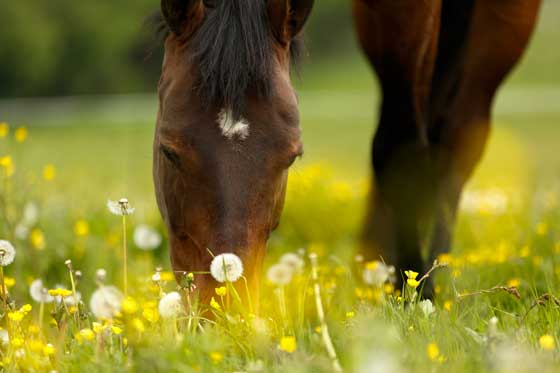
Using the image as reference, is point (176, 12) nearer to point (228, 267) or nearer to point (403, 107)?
point (228, 267)

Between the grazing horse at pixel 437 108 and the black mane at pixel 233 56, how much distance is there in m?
1.32

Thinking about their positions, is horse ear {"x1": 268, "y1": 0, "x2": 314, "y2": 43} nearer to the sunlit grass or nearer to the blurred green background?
the sunlit grass

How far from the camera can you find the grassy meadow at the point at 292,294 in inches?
84.0

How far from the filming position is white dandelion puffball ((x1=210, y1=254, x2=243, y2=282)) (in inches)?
97.8

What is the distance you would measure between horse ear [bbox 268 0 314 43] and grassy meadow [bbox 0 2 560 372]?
13.2 inches

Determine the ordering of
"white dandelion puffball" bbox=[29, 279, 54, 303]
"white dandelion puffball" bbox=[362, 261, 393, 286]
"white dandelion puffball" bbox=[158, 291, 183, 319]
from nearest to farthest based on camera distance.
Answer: "white dandelion puffball" bbox=[158, 291, 183, 319]
"white dandelion puffball" bbox=[29, 279, 54, 303]
"white dandelion puffball" bbox=[362, 261, 393, 286]

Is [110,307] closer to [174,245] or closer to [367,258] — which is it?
[174,245]

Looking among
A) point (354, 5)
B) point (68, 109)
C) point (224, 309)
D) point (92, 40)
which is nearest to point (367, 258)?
point (354, 5)

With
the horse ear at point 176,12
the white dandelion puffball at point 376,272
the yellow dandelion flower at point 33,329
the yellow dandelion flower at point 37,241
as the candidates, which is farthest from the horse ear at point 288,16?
the yellow dandelion flower at point 37,241

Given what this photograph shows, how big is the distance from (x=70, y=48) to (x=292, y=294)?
36.1 m

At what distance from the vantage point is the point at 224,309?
260cm

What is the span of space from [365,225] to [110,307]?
9.14 ft

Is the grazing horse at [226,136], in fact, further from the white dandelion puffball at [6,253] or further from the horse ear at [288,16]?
the white dandelion puffball at [6,253]

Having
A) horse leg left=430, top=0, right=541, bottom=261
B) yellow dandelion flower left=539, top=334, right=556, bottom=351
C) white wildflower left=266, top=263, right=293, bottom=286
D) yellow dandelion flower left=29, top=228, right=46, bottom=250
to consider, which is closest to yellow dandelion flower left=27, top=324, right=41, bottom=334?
white wildflower left=266, top=263, right=293, bottom=286
